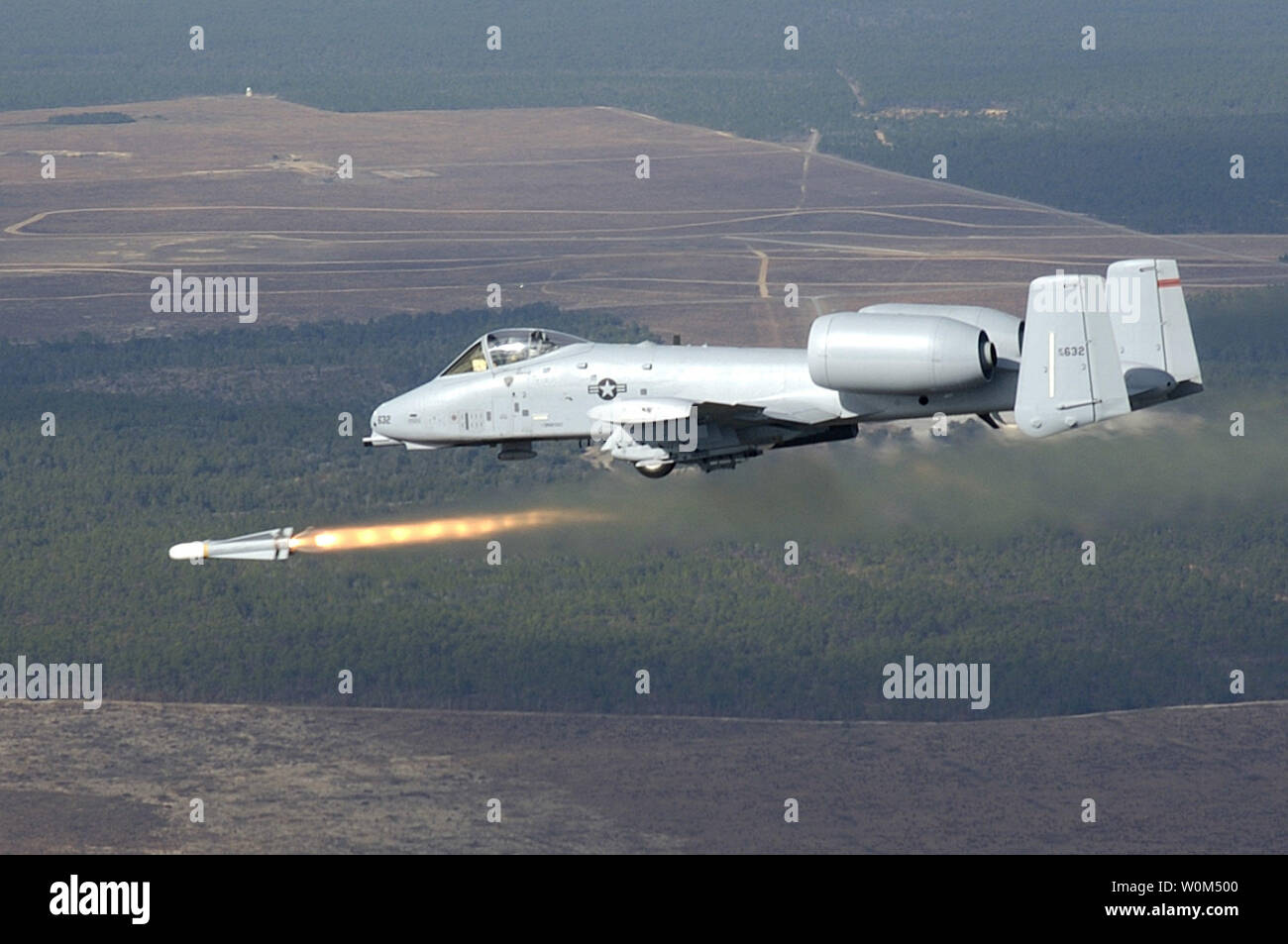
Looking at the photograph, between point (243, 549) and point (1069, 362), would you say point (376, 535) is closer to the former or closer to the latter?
point (243, 549)

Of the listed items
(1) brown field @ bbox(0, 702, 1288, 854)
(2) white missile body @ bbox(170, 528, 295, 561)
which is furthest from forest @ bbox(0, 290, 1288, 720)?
(2) white missile body @ bbox(170, 528, 295, 561)

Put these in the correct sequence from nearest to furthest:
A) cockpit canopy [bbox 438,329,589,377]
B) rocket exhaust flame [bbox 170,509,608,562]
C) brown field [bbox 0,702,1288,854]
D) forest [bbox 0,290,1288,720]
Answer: cockpit canopy [bbox 438,329,589,377]
rocket exhaust flame [bbox 170,509,608,562]
brown field [bbox 0,702,1288,854]
forest [bbox 0,290,1288,720]

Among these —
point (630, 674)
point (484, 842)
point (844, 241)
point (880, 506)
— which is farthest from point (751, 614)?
point (844, 241)

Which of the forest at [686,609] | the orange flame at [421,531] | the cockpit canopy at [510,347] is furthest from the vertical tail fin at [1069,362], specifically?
the forest at [686,609]

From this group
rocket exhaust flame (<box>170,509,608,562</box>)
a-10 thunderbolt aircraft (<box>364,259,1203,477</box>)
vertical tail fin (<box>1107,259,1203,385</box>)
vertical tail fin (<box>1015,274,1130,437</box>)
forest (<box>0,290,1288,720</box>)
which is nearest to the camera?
vertical tail fin (<box>1015,274,1130,437</box>)

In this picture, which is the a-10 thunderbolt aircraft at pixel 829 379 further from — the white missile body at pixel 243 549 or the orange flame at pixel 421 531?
the orange flame at pixel 421 531

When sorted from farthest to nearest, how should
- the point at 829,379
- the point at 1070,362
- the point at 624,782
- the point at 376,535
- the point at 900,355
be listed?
the point at 624,782
the point at 376,535
the point at 829,379
the point at 900,355
the point at 1070,362

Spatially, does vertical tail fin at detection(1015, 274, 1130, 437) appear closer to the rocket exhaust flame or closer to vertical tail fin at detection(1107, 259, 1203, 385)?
vertical tail fin at detection(1107, 259, 1203, 385)

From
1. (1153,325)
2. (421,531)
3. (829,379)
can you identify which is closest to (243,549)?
(421,531)
